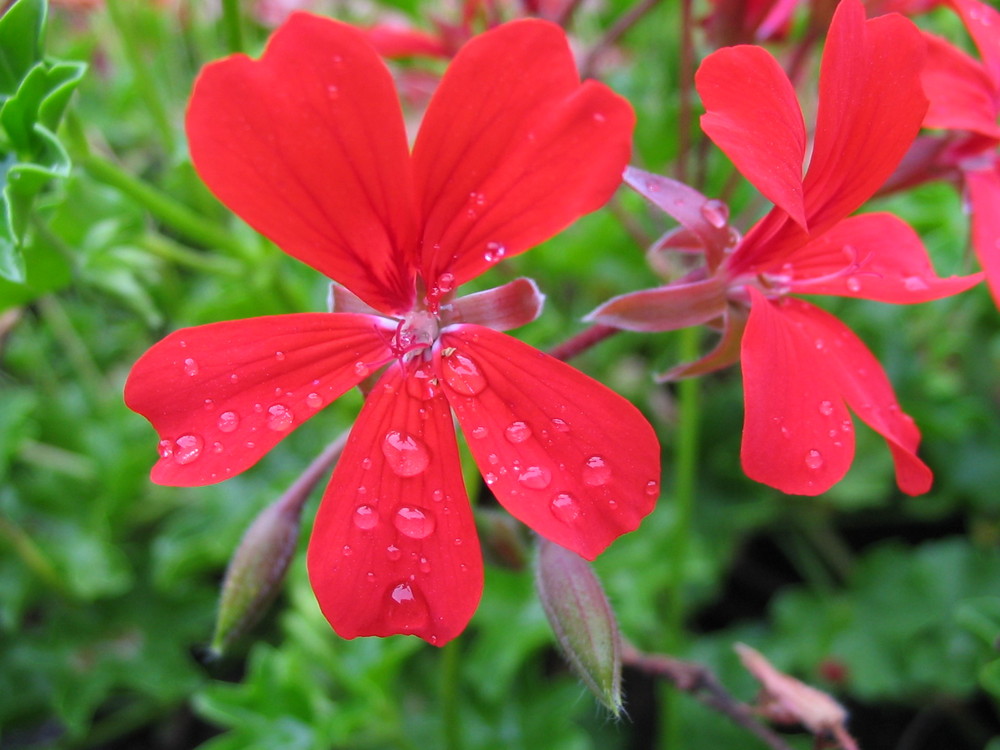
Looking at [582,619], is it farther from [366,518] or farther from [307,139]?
[307,139]

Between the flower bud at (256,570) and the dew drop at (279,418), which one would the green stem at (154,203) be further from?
the dew drop at (279,418)

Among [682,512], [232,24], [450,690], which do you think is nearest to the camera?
[232,24]

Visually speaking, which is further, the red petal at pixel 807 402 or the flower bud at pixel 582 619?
the flower bud at pixel 582 619

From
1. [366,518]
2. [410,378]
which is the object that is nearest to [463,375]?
[410,378]

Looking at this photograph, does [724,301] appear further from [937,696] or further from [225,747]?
[937,696]

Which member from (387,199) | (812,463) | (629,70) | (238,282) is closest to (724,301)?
(812,463)

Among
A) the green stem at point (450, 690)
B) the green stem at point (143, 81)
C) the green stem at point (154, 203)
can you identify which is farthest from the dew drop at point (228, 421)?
the green stem at point (143, 81)

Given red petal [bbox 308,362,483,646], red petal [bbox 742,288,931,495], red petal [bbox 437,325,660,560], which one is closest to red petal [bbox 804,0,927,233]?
red petal [bbox 742,288,931,495]

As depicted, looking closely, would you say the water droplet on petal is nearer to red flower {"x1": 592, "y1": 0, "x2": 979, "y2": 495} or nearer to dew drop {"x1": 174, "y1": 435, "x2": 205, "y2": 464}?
red flower {"x1": 592, "y1": 0, "x2": 979, "y2": 495}
